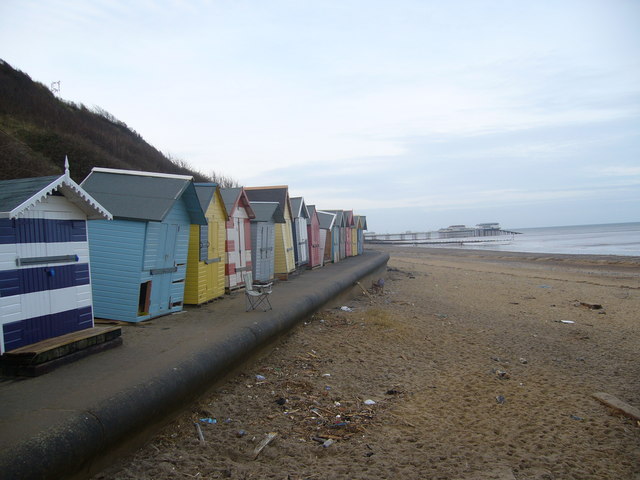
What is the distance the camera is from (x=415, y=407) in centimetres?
712

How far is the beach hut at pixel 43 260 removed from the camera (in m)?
6.07

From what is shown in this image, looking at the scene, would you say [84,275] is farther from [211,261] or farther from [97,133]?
[97,133]

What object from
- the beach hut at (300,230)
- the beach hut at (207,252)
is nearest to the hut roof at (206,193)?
the beach hut at (207,252)

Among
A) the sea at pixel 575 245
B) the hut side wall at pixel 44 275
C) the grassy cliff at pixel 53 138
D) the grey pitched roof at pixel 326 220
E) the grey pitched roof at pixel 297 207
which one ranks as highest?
the grassy cliff at pixel 53 138

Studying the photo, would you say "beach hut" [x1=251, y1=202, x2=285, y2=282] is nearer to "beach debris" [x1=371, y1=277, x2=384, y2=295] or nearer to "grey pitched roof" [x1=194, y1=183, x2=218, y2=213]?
"grey pitched roof" [x1=194, y1=183, x2=218, y2=213]

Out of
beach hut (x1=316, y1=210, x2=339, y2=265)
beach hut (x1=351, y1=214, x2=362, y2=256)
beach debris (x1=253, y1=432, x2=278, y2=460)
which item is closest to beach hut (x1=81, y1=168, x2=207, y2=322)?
beach debris (x1=253, y1=432, x2=278, y2=460)

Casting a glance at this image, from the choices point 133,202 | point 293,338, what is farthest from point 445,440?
point 133,202

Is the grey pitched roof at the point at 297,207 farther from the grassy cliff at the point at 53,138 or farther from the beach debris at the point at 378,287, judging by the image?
the grassy cliff at the point at 53,138

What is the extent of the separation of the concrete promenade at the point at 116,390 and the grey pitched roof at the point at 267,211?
21.0 feet

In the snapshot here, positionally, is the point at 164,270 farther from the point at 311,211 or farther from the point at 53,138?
the point at 53,138

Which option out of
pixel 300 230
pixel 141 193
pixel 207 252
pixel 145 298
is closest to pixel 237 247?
pixel 207 252

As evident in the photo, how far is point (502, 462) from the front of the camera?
550cm

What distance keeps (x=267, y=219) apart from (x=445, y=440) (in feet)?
36.2

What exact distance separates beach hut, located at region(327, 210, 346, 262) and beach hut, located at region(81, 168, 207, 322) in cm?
1623
